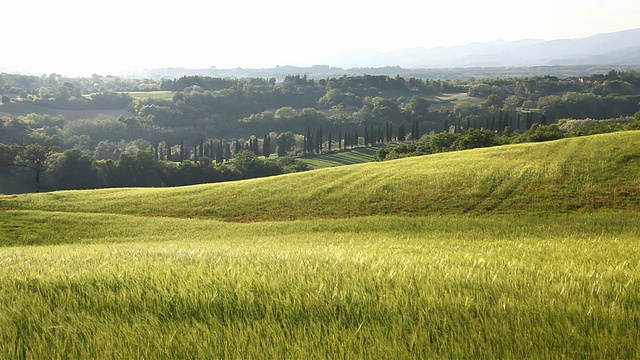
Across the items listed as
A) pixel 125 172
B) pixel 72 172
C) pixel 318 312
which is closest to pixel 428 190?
pixel 318 312

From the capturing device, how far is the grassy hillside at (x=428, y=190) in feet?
144

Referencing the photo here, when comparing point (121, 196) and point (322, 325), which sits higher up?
point (322, 325)

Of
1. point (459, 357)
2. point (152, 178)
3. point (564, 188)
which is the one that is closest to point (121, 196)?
point (564, 188)

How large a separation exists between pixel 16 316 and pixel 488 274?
6.11 meters

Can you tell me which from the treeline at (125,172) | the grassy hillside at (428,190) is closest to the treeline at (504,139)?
the grassy hillside at (428,190)

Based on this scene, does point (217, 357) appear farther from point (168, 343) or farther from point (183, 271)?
point (183, 271)

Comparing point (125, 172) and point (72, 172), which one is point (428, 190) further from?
point (72, 172)

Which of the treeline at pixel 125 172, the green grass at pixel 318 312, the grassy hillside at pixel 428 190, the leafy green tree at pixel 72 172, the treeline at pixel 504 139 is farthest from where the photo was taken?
the leafy green tree at pixel 72 172

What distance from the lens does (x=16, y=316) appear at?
5262mm

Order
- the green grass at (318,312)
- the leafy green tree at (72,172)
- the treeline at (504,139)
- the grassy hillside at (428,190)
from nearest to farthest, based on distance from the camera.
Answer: the green grass at (318,312) < the grassy hillside at (428,190) < the treeline at (504,139) < the leafy green tree at (72,172)

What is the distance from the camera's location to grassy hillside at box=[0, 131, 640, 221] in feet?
144

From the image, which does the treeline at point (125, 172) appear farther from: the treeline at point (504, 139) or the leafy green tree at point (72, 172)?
the treeline at point (504, 139)

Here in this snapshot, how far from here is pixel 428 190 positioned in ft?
163

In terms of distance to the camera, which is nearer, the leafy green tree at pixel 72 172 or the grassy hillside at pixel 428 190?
the grassy hillside at pixel 428 190
